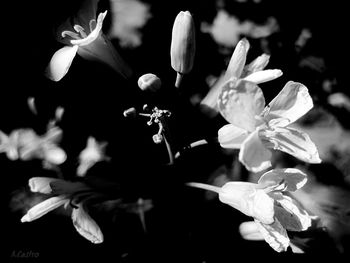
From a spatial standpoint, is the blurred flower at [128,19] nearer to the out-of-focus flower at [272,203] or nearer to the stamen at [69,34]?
the stamen at [69,34]

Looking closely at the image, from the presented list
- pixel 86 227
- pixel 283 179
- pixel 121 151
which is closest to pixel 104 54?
pixel 121 151

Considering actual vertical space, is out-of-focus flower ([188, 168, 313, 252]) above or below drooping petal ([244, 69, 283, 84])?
below

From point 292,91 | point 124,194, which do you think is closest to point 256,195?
point 292,91

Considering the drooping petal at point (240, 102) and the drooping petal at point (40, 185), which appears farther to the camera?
the drooping petal at point (40, 185)

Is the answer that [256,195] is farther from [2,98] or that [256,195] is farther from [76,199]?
[2,98]

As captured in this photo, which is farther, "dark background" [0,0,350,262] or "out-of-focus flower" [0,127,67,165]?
"out-of-focus flower" [0,127,67,165]

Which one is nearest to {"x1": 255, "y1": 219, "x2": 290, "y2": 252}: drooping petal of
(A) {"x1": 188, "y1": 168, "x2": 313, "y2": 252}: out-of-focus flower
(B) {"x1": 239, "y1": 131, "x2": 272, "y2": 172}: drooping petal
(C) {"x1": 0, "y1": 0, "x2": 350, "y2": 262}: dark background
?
(A) {"x1": 188, "y1": 168, "x2": 313, "y2": 252}: out-of-focus flower

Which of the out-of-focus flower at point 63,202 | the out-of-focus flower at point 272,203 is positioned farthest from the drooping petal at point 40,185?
the out-of-focus flower at point 272,203

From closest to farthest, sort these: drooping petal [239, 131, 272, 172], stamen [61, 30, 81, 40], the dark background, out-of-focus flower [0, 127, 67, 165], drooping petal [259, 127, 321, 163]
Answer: drooping petal [239, 131, 272, 172], drooping petal [259, 127, 321, 163], stamen [61, 30, 81, 40], the dark background, out-of-focus flower [0, 127, 67, 165]

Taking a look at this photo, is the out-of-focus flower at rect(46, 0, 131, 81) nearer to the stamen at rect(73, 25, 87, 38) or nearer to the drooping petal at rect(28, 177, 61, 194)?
the stamen at rect(73, 25, 87, 38)
